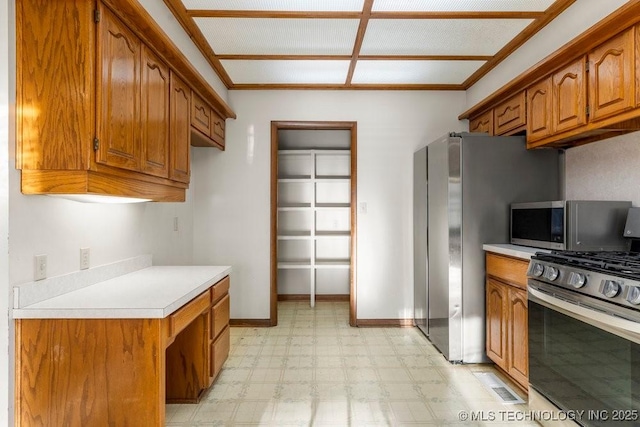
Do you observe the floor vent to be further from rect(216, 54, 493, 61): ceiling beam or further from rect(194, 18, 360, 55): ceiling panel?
rect(194, 18, 360, 55): ceiling panel

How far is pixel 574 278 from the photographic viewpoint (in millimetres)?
1822

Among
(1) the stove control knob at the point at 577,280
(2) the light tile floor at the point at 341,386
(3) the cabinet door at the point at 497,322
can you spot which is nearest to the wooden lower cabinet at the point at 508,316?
(3) the cabinet door at the point at 497,322

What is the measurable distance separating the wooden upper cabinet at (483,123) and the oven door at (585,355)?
1.81m

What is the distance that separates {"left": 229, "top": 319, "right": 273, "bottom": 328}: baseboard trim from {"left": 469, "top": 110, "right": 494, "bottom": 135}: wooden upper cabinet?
282 centimetres

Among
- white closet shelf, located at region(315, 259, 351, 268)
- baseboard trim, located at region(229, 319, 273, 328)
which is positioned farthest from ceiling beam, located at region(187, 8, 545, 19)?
white closet shelf, located at region(315, 259, 351, 268)

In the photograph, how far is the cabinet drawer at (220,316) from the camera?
2510mm

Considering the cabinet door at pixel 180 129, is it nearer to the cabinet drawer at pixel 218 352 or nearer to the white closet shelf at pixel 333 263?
the cabinet drawer at pixel 218 352

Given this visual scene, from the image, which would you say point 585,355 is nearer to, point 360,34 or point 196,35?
point 360,34

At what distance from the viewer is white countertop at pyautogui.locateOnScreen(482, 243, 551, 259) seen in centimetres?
240

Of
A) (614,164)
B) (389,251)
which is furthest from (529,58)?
(389,251)

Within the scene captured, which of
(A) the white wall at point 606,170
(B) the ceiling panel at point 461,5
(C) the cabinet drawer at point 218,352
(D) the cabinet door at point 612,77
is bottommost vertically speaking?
(C) the cabinet drawer at point 218,352

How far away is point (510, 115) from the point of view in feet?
10.3

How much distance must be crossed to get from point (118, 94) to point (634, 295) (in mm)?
2319

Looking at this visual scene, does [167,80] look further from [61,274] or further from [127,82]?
[61,274]
